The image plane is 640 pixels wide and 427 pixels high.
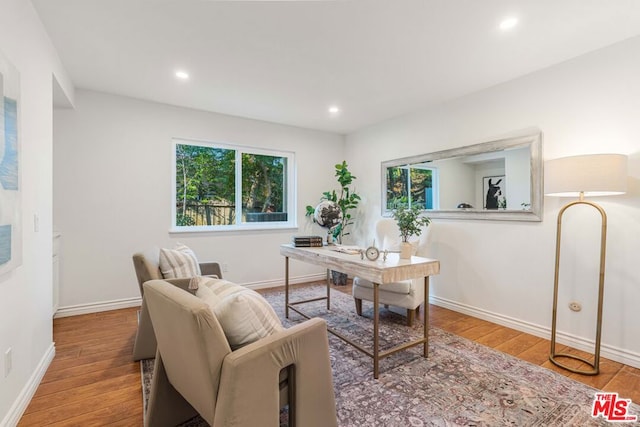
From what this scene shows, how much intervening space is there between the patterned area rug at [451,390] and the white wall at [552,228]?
751 mm

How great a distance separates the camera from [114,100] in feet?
11.6

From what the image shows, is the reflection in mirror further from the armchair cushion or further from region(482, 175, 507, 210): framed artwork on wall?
the armchair cushion

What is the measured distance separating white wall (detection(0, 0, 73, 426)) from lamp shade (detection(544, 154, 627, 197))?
3525 mm

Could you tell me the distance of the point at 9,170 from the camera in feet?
5.16

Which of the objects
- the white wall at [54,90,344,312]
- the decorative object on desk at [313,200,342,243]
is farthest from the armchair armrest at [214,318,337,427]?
the white wall at [54,90,344,312]

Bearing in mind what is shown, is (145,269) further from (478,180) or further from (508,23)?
(478,180)

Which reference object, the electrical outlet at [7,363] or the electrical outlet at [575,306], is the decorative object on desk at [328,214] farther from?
the electrical outlet at [7,363]

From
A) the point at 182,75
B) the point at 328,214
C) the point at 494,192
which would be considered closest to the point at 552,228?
the point at 494,192

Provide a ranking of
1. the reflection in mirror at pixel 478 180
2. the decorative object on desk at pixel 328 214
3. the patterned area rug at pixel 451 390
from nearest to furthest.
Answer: the patterned area rug at pixel 451 390 → the reflection in mirror at pixel 478 180 → the decorative object on desk at pixel 328 214

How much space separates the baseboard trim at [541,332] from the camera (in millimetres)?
2379

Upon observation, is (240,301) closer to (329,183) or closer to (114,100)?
(114,100)

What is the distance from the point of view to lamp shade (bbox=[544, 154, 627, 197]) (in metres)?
2.12

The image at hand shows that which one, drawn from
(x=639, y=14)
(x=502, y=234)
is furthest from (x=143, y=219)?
(x=639, y=14)

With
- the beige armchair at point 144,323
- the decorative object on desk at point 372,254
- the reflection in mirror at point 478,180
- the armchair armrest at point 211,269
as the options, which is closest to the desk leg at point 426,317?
the decorative object on desk at point 372,254
